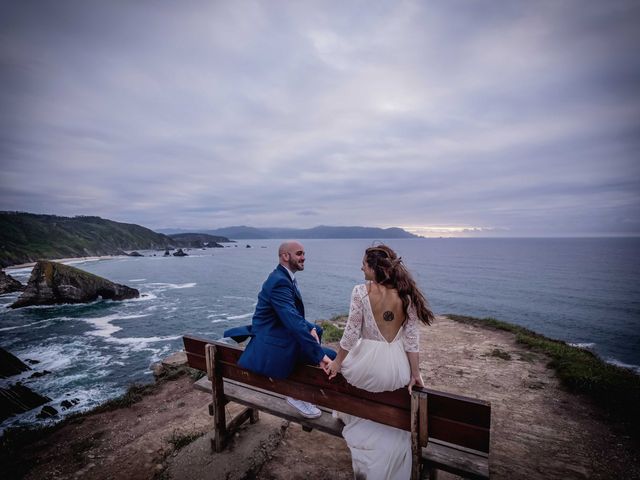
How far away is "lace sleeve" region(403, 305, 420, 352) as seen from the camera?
10.4ft

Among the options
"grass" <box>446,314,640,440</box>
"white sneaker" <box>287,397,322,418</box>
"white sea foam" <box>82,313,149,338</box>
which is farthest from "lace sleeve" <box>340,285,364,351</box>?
"white sea foam" <box>82,313,149,338</box>

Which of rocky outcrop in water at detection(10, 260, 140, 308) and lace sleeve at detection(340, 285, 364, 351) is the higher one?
lace sleeve at detection(340, 285, 364, 351)

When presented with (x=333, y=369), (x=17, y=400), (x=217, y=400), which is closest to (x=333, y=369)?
(x=333, y=369)

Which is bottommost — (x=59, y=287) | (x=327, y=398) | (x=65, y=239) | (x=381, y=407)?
(x=59, y=287)

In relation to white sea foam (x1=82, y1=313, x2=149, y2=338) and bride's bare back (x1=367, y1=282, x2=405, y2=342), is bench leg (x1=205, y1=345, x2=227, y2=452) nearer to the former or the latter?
bride's bare back (x1=367, y1=282, x2=405, y2=342)

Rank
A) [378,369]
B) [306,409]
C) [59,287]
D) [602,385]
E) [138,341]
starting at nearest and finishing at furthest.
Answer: [378,369] → [306,409] → [602,385] → [138,341] → [59,287]

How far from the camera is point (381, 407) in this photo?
9.93ft

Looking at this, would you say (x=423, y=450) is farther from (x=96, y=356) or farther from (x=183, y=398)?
(x=96, y=356)

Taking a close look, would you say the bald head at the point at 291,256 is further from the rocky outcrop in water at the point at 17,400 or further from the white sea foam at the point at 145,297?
the white sea foam at the point at 145,297

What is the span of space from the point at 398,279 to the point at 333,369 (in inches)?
48.8

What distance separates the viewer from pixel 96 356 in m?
18.7

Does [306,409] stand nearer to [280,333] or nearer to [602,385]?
[280,333]

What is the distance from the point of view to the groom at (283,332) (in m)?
3.32

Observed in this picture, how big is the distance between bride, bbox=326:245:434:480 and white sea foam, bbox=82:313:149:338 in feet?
87.1
